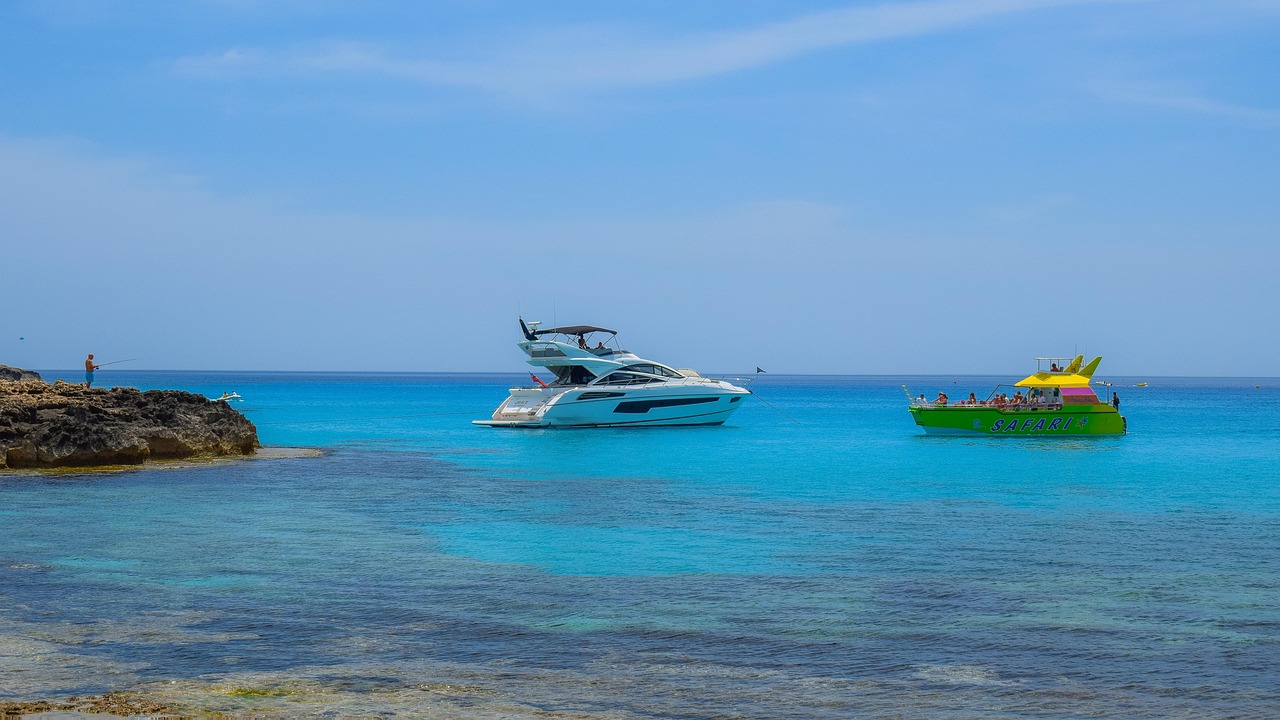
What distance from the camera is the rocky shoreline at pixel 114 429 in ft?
84.3

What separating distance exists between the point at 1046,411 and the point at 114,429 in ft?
105

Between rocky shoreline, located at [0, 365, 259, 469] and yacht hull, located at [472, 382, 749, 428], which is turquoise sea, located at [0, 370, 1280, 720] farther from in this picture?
yacht hull, located at [472, 382, 749, 428]

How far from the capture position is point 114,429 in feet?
87.4

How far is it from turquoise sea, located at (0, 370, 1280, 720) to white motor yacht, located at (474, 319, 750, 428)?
2101 cm

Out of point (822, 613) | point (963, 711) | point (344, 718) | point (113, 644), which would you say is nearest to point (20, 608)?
point (113, 644)

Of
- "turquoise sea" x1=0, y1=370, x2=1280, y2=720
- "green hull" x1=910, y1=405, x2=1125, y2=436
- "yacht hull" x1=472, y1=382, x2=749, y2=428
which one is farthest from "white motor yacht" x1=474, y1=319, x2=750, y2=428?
"turquoise sea" x1=0, y1=370, x2=1280, y2=720

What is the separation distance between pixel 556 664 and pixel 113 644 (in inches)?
154

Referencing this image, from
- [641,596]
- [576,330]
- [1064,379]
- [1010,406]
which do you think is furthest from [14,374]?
[641,596]

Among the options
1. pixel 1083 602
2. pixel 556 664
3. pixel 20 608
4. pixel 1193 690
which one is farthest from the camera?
pixel 1083 602

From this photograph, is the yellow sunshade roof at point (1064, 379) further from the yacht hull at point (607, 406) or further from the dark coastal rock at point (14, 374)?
the dark coastal rock at point (14, 374)

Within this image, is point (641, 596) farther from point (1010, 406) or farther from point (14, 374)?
point (14, 374)

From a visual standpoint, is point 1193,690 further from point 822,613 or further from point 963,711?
point 822,613

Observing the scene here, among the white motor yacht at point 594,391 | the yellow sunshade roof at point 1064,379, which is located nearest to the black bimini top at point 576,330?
the white motor yacht at point 594,391

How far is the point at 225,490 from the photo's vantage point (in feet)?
74.5
